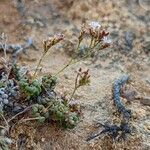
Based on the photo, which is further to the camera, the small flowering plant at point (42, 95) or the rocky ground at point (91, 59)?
the rocky ground at point (91, 59)

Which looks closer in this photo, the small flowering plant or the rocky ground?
the small flowering plant

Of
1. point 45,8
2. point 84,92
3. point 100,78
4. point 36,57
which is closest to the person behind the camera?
point 84,92

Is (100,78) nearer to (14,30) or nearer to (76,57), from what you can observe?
(76,57)

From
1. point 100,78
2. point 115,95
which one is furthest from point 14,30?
point 115,95

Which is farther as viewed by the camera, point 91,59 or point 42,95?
point 91,59

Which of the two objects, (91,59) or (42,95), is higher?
(42,95)

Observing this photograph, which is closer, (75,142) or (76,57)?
(75,142)

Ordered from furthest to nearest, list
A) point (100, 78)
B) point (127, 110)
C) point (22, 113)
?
point (100, 78) < point (127, 110) < point (22, 113)

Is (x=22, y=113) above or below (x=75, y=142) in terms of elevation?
above
